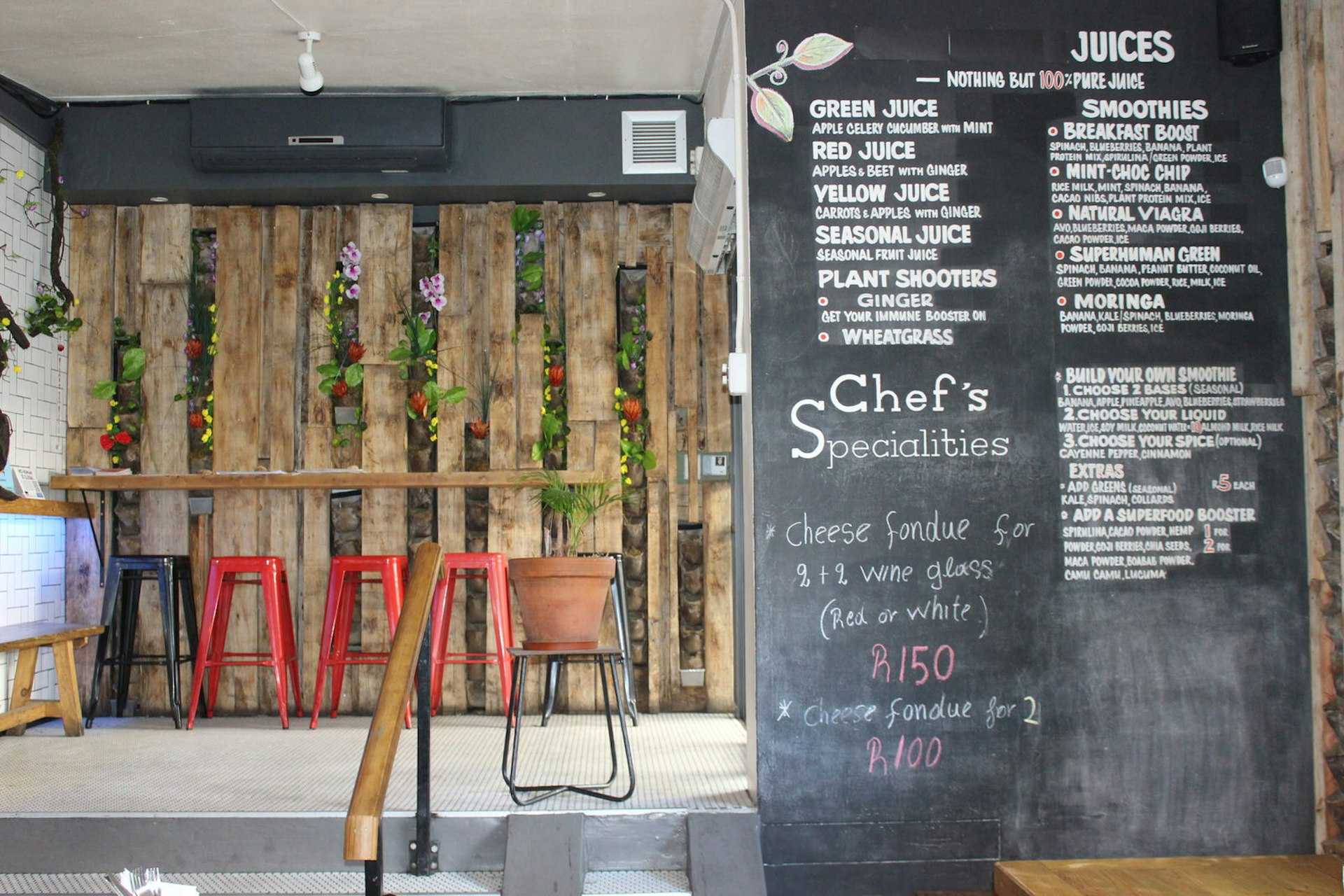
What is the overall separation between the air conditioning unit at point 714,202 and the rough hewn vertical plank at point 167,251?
2509mm

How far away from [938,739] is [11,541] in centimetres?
407

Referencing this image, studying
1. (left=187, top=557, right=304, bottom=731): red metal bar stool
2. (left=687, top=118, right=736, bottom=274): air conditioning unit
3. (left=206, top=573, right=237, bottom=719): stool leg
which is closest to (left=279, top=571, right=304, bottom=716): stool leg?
(left=187, top=557, right=304, bottom=731): red metal bar stool

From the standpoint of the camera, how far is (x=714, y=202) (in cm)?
446

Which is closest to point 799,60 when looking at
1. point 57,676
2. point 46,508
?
point 46,508

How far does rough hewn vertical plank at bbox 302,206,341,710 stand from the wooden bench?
94cm

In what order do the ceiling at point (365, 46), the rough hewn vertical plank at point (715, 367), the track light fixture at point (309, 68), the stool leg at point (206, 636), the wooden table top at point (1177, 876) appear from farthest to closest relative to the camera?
the rough hewn vertical plank at point (715, 367) → the stool leg at point (206, 636) → the track light fixture at point (309, 68) → the ceiling at point (365, 46) → the wooden table top at point (1177, 876)

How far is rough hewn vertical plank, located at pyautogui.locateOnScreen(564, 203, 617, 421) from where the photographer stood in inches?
220

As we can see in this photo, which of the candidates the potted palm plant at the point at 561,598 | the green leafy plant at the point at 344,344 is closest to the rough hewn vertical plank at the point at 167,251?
the green leafy plant at the point at 344,344

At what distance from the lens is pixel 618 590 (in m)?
5.07

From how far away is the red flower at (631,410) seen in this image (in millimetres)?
5473

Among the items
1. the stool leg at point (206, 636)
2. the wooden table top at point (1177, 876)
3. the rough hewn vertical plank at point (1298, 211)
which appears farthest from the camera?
the stool leg at point (206, 636)

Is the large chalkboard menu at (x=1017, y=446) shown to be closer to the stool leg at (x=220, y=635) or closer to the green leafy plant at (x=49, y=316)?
the stool leg at (x=220, y=635)

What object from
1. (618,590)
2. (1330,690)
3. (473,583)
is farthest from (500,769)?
(1330,690)

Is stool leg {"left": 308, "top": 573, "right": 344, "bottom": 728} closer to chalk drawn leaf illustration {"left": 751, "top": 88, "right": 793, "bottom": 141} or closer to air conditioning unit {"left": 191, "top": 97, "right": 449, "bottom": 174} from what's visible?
air conditioning unit {"left": 191, "top": 97, "right": 449, "bottom": 174}
